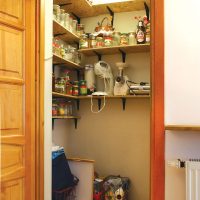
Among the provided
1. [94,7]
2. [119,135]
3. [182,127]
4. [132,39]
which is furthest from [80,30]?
[182,127]

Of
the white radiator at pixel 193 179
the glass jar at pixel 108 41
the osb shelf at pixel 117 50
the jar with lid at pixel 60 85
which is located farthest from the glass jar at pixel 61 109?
the white radiator at pixel 193 179

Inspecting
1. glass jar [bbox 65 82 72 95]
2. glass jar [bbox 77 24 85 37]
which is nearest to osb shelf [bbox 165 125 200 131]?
glass jar [bbox 65 82 72 95]

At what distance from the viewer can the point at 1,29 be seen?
5.61 feet

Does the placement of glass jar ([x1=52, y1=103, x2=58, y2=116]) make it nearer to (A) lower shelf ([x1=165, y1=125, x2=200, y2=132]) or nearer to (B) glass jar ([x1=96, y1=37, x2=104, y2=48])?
(B) glass jar ([x1=96, y1=37, x2=104, y2=48])

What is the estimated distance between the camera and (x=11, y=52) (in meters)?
1.79

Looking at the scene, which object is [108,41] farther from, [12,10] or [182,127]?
[182,127]

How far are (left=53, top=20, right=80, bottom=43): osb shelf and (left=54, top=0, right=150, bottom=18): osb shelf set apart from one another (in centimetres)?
33

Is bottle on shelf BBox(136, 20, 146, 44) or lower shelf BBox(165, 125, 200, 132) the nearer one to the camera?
lower shelf BBox(165, 125, 200, 132)

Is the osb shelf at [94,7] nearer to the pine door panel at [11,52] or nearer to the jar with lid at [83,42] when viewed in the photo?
the jar with lid at [83,42]

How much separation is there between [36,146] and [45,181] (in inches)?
11.7

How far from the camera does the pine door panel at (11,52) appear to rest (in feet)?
5.64

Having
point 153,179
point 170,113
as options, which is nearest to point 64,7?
point 170,113

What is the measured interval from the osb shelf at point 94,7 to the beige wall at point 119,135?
12 centimetres

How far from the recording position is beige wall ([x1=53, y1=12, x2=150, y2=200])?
Result: 324cm
